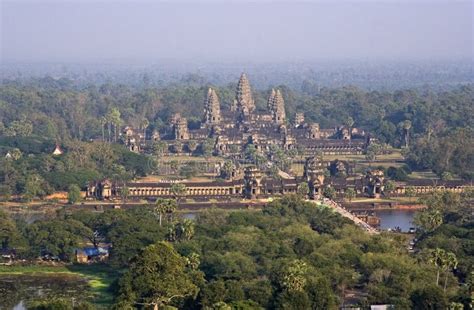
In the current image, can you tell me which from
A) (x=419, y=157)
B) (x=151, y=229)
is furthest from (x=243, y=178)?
(x=151, y=229)

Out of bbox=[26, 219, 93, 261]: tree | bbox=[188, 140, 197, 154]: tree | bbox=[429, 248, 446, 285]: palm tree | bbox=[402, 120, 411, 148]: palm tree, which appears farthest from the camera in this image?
bbox=[402, 120, 411, 148]: palm tree

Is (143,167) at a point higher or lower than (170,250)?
lower

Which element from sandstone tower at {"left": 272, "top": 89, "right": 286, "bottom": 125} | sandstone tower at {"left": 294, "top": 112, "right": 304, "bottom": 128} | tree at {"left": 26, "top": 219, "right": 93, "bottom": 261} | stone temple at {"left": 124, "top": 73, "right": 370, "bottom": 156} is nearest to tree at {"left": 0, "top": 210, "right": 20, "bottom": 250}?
tree at {"left": 26, "top": 219, "right": 93, "bottom": 261}

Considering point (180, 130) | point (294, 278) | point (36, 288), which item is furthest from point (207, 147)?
point (294, 278)

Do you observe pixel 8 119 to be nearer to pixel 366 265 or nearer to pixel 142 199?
pixel 142 199

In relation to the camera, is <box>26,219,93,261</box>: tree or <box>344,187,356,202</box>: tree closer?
<box>26,219,93,261</box>: tree

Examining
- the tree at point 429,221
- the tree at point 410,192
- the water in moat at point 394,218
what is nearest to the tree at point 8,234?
the water in moat at point 394,218

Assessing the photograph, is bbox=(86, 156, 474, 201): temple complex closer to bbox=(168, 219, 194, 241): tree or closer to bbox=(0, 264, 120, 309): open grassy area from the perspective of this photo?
bbox=(168, 219, 194, 241): tree

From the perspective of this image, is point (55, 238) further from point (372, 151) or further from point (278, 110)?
point (278, 110)
